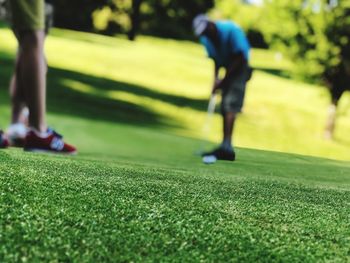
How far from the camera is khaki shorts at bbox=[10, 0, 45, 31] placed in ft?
14.8

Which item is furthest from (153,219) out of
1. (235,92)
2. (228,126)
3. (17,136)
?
(235,92)

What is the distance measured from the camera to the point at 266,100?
1162 inches

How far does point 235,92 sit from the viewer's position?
7402 millimetres

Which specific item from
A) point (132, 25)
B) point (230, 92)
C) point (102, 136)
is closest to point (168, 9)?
point (132, 25)

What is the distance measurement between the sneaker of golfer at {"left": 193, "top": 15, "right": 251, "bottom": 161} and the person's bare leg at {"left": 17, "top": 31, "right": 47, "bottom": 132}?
2.97 m

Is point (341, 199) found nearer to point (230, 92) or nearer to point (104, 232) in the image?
point (104, 232)

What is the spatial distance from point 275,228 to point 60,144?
270cm

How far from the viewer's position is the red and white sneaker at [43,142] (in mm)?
4699

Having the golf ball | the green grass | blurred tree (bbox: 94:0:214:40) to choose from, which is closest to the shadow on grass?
the golf ball

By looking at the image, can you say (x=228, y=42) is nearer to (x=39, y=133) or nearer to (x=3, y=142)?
(x=39, y=133)

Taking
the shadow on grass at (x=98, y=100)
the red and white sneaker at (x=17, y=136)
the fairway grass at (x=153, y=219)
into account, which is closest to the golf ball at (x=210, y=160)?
the red and white sneaker at (x=17, y=136)

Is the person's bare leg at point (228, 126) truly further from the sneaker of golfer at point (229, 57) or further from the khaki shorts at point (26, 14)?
the khaki shorts at point (26, 14)

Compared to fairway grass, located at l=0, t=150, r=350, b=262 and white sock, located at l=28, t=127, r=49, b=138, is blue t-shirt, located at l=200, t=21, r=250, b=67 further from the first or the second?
fairway grass, located at l=0, t=150, r=350, b=262

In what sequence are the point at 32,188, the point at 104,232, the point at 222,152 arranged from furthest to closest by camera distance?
the point at 222,152 < the point at 32,188 < the point at 104,232
